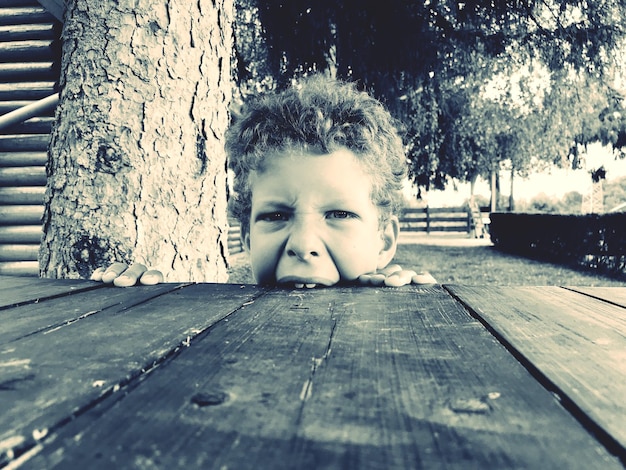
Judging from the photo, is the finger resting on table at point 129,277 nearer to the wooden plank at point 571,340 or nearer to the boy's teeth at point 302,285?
the boy's teeth at point 302,285

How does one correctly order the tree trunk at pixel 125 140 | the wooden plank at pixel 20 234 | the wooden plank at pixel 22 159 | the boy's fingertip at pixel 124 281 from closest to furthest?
1. the boy's fingertip at pixel 124 281
2. the tree trunk at pixel 125 140
3. the wooden plank at pixel 22 159
4. the wooden plank at pixel 20 234

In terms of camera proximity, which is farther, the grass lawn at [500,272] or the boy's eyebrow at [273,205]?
the grass lawn at [500,272]

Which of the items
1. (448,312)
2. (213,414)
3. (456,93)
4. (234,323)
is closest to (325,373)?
(213,414)

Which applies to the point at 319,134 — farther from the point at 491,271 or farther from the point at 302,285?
the point at 491,271

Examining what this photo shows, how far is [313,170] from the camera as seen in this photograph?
1.81 metres

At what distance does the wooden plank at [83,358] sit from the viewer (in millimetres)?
551

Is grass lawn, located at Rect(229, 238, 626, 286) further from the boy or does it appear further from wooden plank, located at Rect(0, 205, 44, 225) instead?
the boy

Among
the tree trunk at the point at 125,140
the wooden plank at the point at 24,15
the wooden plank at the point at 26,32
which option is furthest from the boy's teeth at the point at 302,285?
the wooden plank at the point at 24,15

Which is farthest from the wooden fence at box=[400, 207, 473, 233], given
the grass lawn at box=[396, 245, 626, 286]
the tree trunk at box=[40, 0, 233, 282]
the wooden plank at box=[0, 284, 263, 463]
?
the wooden plank at box=[0, 284, 263, 463]

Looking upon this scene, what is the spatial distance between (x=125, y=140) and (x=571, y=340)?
7.13 ft

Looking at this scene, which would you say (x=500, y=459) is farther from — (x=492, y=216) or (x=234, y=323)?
(x=492, y=216)

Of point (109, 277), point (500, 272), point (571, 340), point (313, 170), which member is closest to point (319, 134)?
point (313, 170)

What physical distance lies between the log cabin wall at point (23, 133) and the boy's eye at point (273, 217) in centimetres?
418

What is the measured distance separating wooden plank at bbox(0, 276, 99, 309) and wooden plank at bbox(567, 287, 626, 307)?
1.62 m
